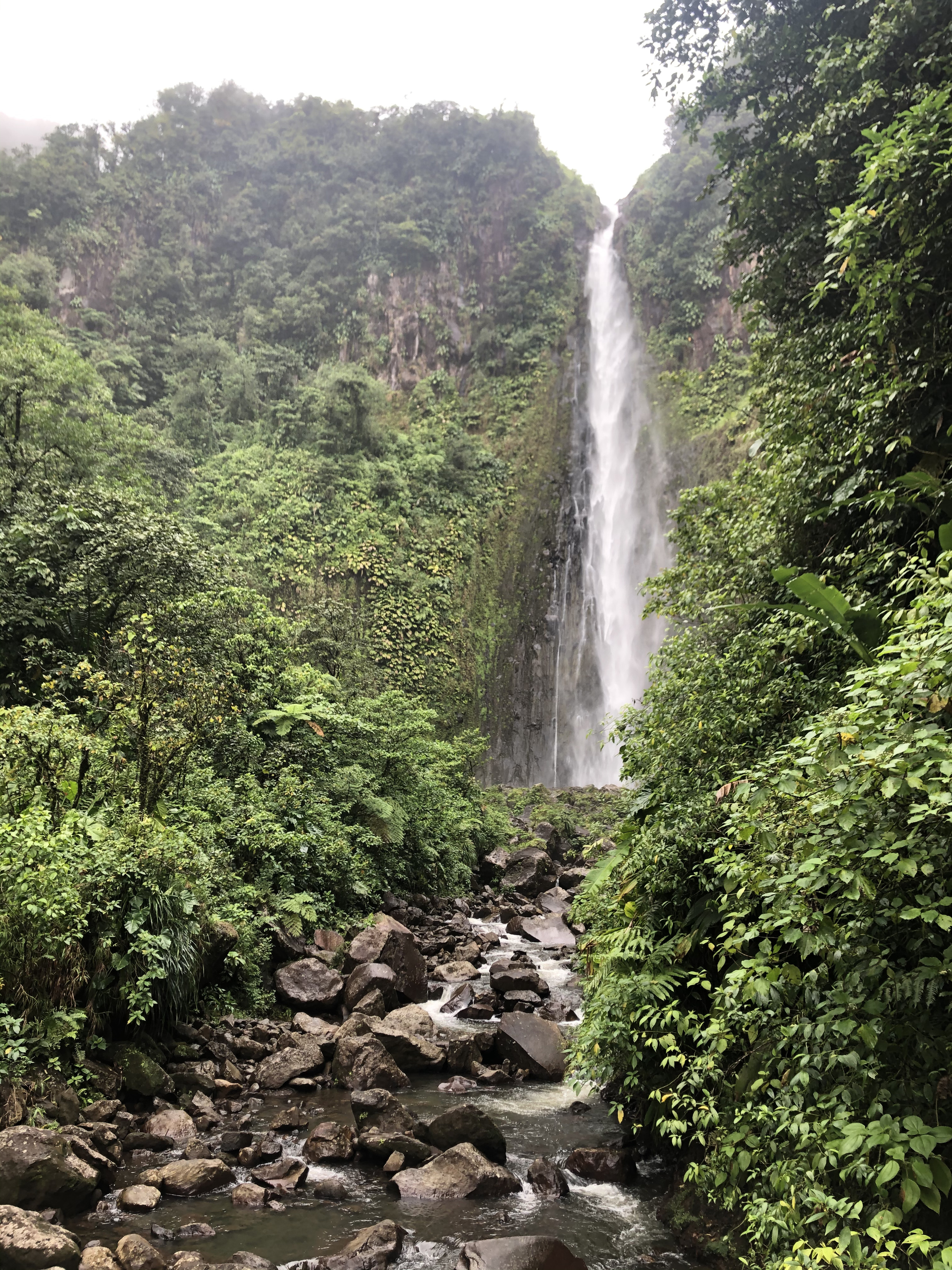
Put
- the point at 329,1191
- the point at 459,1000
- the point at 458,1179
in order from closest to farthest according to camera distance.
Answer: the point at 329,1191
the point at 458,1179
the point at 459,1000

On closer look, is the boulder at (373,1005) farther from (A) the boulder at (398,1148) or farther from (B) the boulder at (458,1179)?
(B) the boulder at (458,1179)

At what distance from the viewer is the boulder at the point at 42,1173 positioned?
393 centimetres

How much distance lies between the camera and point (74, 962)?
5.18m

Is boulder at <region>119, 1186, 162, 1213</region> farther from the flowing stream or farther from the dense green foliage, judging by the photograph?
the dense green foliage

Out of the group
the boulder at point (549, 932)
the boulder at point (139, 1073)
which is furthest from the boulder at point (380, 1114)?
the boulder at point (549, 932)

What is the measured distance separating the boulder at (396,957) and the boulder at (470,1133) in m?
2.98

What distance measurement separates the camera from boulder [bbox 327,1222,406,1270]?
398 centimetres

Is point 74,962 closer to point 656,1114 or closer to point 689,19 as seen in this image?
point 656,1114

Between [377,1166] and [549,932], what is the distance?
6.65m

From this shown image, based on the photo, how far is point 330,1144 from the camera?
5.21 m

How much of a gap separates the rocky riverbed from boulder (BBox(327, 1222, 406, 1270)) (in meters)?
0.01

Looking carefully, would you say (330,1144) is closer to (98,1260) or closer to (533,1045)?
(98,1260)

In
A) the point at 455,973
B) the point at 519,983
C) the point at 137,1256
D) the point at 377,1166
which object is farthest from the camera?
the point at 455,973

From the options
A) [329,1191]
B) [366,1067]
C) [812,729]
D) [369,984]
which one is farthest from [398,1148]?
[812,729]
